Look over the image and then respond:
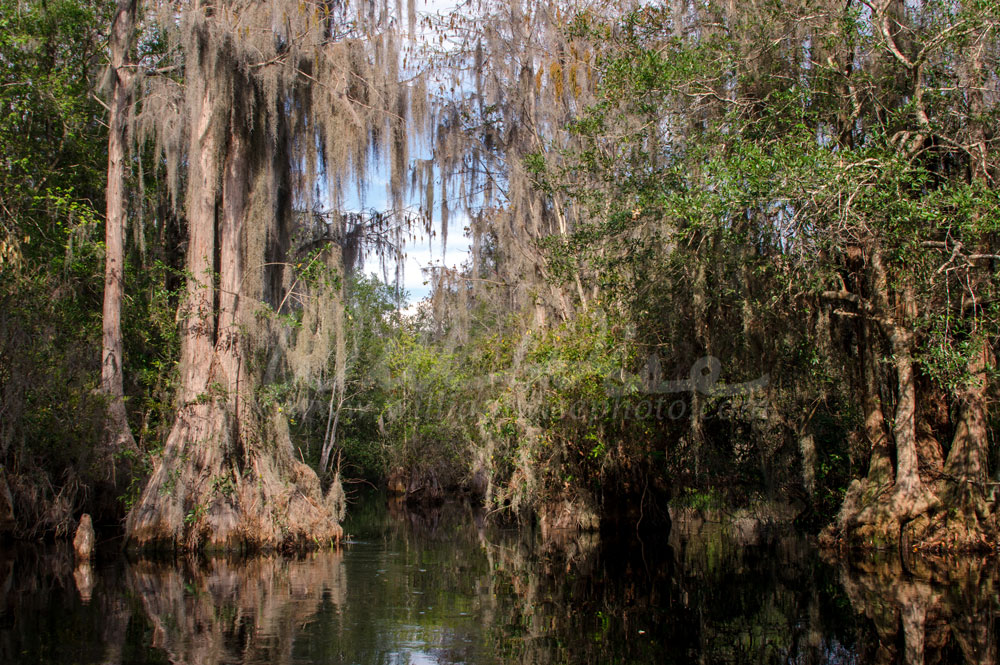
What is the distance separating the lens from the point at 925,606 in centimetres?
696

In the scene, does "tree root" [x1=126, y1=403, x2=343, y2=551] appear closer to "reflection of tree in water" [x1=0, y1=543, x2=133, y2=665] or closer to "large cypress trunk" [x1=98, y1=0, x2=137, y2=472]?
"reflection of tree in water" [x1=0, y1=543, x2=133, y2=665]

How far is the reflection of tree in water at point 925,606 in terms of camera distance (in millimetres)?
5594

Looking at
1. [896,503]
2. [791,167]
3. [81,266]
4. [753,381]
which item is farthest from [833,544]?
[81,266]

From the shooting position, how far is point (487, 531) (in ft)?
51.3

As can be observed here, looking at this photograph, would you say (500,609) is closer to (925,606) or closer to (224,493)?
(925,606)

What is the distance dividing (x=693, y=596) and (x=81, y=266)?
37.9 ft

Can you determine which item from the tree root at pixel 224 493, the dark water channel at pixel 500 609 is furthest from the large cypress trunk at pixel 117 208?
the dark water channel at pixel 500 609

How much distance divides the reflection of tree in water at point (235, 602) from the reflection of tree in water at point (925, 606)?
157 inches

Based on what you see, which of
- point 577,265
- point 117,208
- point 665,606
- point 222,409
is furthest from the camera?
point 117,208

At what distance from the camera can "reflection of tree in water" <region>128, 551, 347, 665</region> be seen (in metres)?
5.77

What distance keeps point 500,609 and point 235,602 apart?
7.45 ft

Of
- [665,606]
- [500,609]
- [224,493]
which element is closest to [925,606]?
[665,606]

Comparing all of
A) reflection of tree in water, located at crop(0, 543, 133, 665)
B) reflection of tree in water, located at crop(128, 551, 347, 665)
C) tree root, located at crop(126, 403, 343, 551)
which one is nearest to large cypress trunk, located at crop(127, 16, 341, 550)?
tree root, located at crop(126, 403, 343, 551)

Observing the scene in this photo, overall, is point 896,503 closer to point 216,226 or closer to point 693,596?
point 693,596
